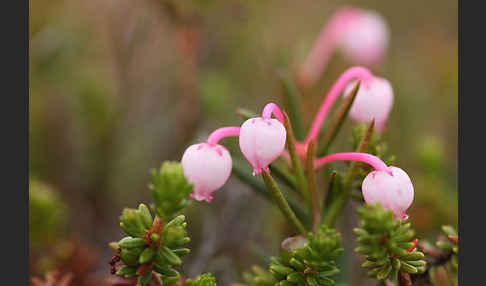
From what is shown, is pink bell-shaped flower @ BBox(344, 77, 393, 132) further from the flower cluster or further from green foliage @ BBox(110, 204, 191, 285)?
green foliage @ BBox(110, 204, 191, 285)

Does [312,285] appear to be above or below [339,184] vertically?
below

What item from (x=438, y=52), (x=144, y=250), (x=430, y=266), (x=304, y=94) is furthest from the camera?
(x=438, y=52)

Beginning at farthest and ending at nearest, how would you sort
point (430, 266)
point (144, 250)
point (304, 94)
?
point (304, 94)
point (430, 266)
point (144, 250)

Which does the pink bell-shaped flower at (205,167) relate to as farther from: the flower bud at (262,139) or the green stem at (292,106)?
the green stem at (292,106)

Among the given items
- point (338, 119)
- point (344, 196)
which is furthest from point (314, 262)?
point (338, 119)

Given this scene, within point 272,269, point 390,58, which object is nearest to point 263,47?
point 390,58

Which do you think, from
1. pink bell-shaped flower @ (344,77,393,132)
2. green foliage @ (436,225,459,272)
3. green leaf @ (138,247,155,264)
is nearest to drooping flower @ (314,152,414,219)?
green foliage @ (436,225,459,272)

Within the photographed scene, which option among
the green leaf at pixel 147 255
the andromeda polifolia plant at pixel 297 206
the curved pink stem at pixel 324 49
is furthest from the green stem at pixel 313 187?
the curved pink stem at pixel 324 49

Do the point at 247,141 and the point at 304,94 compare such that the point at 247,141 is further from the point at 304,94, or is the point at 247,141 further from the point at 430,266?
the point at 304,94
